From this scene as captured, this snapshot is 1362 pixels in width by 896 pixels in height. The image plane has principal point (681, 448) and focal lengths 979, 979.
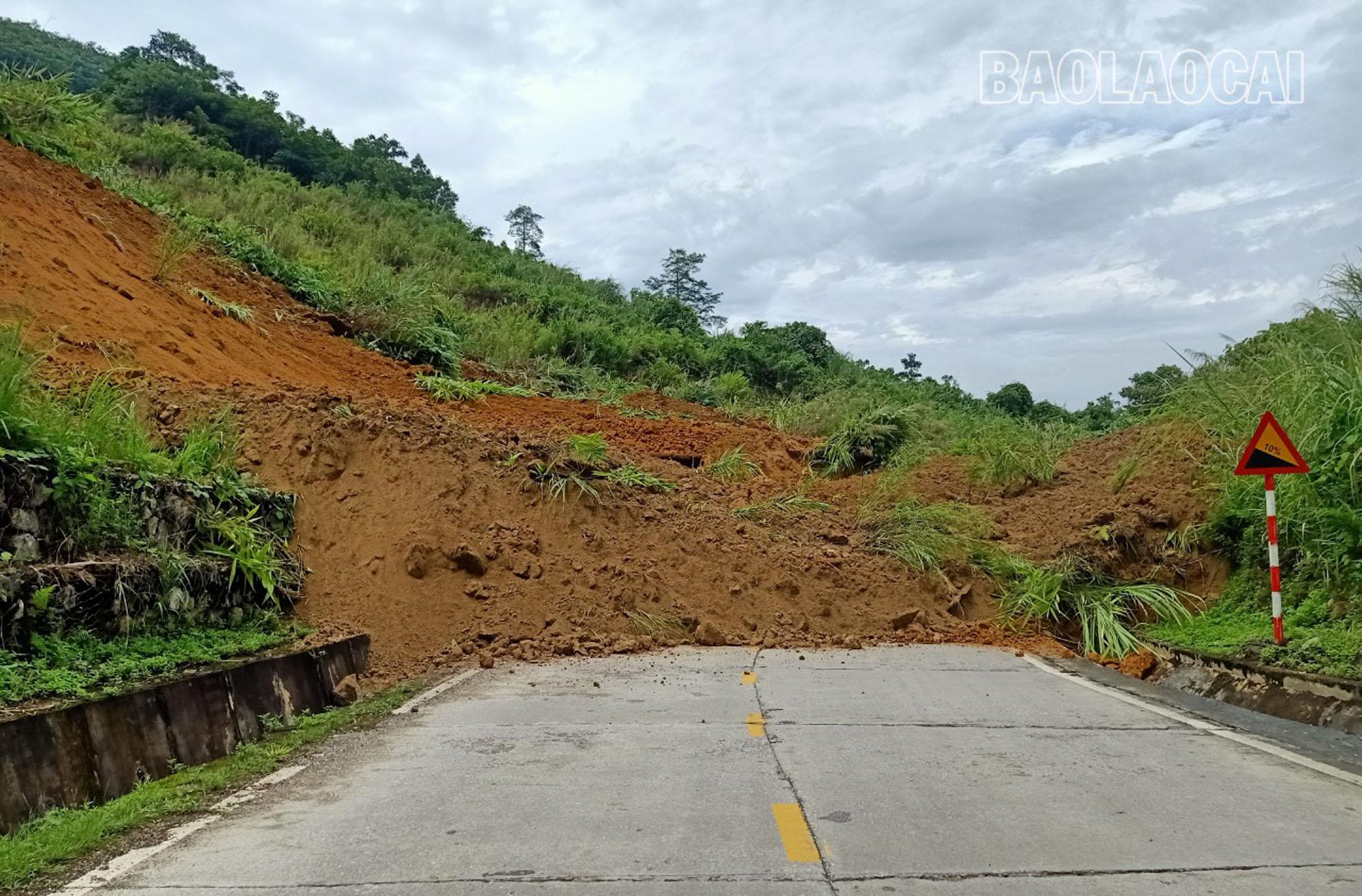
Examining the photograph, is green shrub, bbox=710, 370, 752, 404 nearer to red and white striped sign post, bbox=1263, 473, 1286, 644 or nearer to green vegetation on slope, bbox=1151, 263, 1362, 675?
green vegetation on slope, bbox=1151, 263, 1362, 675

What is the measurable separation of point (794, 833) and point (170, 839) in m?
2.80

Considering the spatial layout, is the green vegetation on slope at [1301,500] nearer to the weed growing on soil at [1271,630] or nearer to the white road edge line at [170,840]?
the weed growing on soil at [1271,630]

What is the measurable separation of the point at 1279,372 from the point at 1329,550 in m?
3.58

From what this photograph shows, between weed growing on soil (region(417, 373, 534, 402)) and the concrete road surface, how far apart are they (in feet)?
34.0

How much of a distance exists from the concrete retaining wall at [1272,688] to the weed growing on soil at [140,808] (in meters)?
6.59

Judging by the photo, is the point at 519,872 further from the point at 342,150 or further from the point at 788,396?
the point at 342,150

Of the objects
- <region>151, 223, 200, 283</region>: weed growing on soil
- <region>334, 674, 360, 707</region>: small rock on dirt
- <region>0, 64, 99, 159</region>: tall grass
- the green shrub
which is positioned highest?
<region>0, 64, 99, 159</region>: tall grass

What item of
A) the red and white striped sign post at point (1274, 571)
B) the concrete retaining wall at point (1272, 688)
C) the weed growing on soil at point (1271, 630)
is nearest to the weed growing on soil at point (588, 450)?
the weed growing on soil at point (1271, 630)

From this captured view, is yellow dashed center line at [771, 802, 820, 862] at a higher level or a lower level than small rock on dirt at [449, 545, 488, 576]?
lower

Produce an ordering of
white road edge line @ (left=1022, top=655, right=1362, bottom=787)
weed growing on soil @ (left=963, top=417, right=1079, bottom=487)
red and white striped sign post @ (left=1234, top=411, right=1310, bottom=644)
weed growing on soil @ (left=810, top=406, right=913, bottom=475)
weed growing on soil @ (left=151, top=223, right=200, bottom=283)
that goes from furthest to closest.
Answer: weed growing on soil @ (left=810, top=406, right=913, bottom=475)
weed growing on soil @ (left=151, top=223, right=200, bottom=283)
weed growing on soil @ (left=963, top=417, right=1079, bottom=487)
red and white striped sign post @ (left=1234, top=411, right=1310, bottom=644)
white road edge line @ (left=1022, top=655, right=1362, bottom=787)

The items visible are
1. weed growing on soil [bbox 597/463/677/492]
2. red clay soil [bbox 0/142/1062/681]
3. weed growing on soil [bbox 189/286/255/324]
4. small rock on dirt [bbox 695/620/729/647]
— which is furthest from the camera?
weed growing on soil [bbox 189/286/255/324]

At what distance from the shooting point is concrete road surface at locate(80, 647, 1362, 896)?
150 inches

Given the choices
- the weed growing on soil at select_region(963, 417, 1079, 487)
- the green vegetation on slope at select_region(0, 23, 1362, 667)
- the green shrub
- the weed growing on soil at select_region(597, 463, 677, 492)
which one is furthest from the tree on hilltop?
the weed growing on soil at select_region(597, 463, 677, 492)

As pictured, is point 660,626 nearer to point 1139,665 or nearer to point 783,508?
point 783,508
